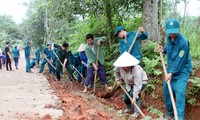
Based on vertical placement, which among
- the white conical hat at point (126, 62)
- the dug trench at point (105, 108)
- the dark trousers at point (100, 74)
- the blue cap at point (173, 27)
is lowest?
the dug trench at point (105, 108)

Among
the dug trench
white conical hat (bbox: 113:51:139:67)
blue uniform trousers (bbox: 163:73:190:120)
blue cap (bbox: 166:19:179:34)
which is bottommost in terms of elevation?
the dug trench

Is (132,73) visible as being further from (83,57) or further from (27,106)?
(83,57)

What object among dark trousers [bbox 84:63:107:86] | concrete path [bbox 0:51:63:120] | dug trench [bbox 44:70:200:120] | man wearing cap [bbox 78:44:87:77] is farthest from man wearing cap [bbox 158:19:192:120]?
man wearing cap [bbox 78:44:87:77]

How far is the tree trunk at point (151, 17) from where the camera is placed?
8.12 meters

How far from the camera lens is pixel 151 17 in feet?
26.7

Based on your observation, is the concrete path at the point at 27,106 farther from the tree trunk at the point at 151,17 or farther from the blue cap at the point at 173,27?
the tree trunk at the point at 151,17

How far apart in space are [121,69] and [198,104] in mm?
1817

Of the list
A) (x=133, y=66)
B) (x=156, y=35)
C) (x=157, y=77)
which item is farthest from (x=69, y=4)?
(x=133, y=66)

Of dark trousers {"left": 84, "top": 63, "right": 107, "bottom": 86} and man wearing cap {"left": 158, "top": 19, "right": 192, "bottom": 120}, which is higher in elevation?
man wearing cap {"left": 158, "top": 19, "right": 192, "bottom": 120}

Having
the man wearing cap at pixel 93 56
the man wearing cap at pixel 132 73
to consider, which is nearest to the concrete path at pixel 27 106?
the man wearing cap at pixel 132 73

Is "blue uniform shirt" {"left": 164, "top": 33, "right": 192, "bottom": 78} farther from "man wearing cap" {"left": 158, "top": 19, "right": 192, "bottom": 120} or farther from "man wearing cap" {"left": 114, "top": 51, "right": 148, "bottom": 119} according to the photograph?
"man wearing cap" {"left": 114, "top": 51, "right": 148, "bottom": 119}

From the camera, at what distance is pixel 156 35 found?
825cm

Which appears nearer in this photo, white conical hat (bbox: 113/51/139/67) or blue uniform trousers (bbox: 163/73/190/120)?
blue uniform trousers (bbox: 163/73/190/120)

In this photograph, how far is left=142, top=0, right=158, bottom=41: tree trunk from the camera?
8125mm
